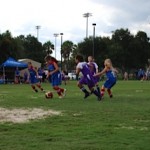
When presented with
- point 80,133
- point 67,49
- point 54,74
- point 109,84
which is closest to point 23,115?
point 80,133

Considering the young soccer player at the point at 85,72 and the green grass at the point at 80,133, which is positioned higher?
the young soccer player at the point at 85,72

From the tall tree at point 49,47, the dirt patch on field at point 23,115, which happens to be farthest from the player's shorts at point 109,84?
the tall tree at point 49,47

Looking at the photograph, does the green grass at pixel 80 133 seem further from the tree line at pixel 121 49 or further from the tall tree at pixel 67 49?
the tall tree at pixel 67 49

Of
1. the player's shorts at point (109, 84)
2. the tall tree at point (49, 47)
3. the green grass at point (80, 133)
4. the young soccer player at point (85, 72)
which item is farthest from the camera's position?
A: the tall tree at point (49, 47)

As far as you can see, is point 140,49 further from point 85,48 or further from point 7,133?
point 7,133

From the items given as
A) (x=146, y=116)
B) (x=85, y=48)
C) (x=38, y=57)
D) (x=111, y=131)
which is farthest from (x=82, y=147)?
(x=38, y=57)

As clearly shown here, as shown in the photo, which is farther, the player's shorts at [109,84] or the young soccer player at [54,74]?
the player's shorts at [109,84]

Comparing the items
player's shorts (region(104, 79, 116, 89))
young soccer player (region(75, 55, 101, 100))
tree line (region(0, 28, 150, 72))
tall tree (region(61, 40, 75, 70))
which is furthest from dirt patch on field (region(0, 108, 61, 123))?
tall tree (region(61, 40, 75, 70))

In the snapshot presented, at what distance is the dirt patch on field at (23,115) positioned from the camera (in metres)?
11.2

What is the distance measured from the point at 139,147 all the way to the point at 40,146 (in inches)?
66.0

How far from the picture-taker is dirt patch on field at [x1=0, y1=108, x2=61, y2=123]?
442 inches

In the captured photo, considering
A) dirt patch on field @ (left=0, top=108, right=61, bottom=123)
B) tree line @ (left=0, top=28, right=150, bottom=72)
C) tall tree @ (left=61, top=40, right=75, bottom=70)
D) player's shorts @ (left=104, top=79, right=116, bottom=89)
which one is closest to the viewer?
dirt patch on field @ (left=0, top=108, right=61, bottom=123)

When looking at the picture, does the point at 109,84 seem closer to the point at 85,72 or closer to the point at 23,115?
the point at 85,72

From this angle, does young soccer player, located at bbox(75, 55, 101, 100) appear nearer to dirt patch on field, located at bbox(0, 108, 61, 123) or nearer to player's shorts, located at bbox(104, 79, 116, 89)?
player's shorts, located at bbox(104, 79, 116, 89)
